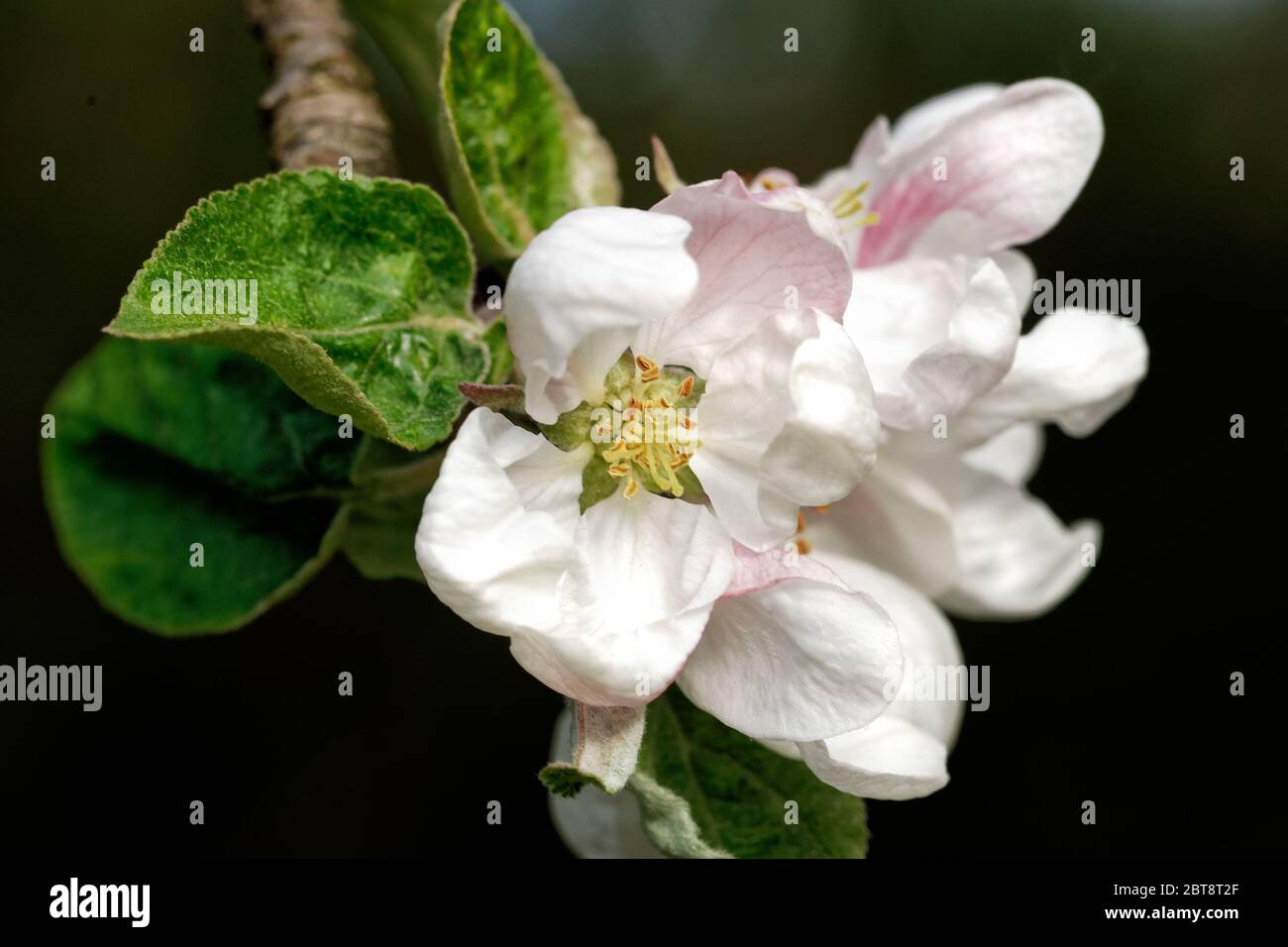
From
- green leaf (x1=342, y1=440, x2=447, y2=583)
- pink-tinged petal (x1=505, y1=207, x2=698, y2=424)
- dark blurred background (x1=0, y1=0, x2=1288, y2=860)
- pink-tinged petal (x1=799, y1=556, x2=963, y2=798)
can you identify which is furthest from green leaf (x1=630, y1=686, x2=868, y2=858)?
dark blurred background (x1=0, y1=0, x2=1288, y2=860)

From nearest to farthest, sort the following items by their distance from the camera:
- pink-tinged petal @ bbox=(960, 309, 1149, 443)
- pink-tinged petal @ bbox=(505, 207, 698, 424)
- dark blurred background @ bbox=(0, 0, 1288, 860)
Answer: pink-tinged petal @ bbox=(505, 207, 698, 424) < pink-tinged petal @ bbox=(960, 309, 1149, 443) < dark blurred background @ bbox=(0, 0, 1288, 860)

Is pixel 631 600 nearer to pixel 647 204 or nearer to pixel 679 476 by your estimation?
pixel 679 476

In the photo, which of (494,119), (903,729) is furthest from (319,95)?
(903,729)

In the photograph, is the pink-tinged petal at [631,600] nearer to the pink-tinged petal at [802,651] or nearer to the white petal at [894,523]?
the pink-tinged petal at [802,651]

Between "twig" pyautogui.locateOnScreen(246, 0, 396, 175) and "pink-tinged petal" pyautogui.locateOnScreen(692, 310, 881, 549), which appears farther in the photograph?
"twig" pyautogui.locateOnScreen(246, 0, 396, 175)

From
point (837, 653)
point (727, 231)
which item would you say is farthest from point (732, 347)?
point (837, 653)

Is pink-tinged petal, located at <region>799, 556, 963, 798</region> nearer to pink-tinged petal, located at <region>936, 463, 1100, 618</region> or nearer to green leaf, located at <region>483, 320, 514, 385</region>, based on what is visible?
pink-tinged petal, located at <region>936, 463, 1100, 618</region>

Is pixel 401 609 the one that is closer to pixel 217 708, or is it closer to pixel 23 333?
pixel 217 708

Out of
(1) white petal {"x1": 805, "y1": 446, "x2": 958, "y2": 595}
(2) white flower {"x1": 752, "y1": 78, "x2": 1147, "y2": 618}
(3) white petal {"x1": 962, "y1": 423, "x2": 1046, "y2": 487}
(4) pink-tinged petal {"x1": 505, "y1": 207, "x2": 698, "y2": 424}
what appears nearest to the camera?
(4) pink-tinged petal {"x1": 505, "y1": 207, "x2": 698, "y2": 424}
